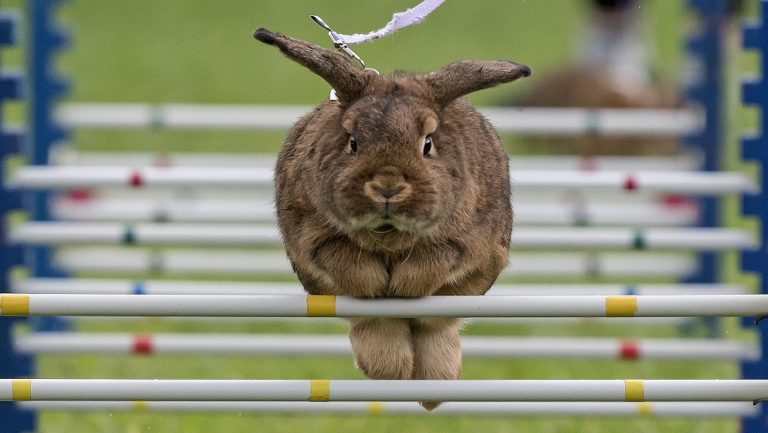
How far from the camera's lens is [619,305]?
402 cm

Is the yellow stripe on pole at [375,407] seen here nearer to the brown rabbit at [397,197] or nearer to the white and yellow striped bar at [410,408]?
the white and yellow striped bar at [410,408]

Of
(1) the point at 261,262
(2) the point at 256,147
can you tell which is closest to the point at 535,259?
(1) the point at 261,262

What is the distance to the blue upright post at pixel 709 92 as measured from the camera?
7.28 metres

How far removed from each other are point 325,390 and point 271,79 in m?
12.6

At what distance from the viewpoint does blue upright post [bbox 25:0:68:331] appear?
6.82 metres

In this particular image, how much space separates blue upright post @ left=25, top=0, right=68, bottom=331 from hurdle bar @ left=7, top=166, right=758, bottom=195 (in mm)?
925

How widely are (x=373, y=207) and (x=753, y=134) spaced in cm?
218

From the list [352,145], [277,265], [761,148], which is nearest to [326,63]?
[352,145]

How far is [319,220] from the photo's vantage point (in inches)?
159

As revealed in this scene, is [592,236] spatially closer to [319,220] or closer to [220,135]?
[319,220]

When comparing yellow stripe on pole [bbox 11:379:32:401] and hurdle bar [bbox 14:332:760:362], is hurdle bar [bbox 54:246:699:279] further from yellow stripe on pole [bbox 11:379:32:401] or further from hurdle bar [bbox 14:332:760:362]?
yellow stripe on pole [bbox 11:379:32:401]

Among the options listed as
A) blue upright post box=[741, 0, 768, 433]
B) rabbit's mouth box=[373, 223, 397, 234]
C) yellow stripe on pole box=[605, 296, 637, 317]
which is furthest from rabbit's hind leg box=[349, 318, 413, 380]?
blue upright post box=[741, 0, 768, 433]

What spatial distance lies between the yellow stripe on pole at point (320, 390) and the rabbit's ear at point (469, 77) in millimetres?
829

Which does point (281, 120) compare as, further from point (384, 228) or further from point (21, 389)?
point (384, 228)
